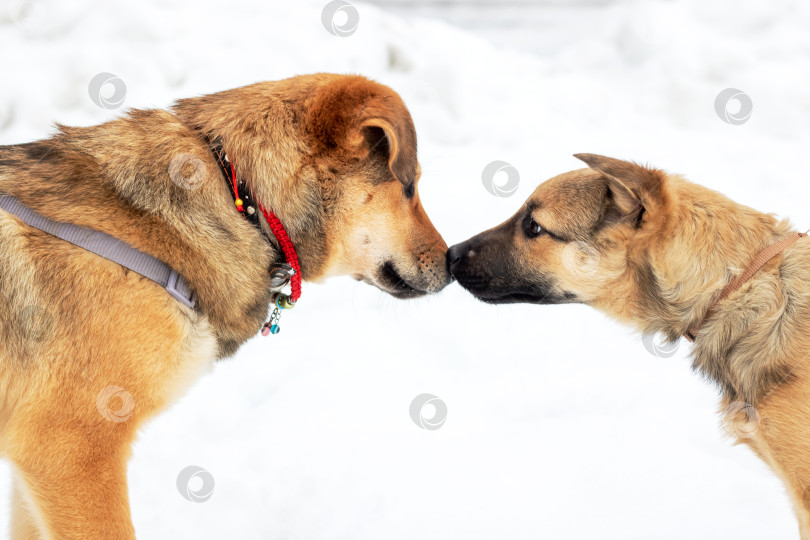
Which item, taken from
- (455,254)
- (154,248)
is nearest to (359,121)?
(154,248)

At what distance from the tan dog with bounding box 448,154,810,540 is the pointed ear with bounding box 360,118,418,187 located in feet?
2.89

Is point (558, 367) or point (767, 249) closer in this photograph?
point (767, 249)

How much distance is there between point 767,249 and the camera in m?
3.12

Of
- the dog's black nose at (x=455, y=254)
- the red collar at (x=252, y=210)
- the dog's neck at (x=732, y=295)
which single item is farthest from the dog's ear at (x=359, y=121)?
the dog's neck at (x=732, y=295)

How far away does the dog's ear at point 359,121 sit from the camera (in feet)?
9.39

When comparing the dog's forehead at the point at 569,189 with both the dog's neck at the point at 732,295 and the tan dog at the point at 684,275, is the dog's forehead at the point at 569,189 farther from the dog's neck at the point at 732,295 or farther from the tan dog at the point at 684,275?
the dog's neck at the point at 732,295

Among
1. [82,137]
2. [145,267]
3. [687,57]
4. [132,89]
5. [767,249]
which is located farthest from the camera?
[687,57]

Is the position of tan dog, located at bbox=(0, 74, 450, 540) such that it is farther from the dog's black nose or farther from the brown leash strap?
the brown leash strap

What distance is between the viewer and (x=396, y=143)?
2783 millimetres

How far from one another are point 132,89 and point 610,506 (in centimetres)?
584

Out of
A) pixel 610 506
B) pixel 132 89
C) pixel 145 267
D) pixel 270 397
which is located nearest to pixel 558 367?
pixel 610 506

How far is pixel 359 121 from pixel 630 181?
4.31 feet

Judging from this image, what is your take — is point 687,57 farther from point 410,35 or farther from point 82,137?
point 82,137

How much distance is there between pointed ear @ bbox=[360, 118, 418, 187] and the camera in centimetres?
280
